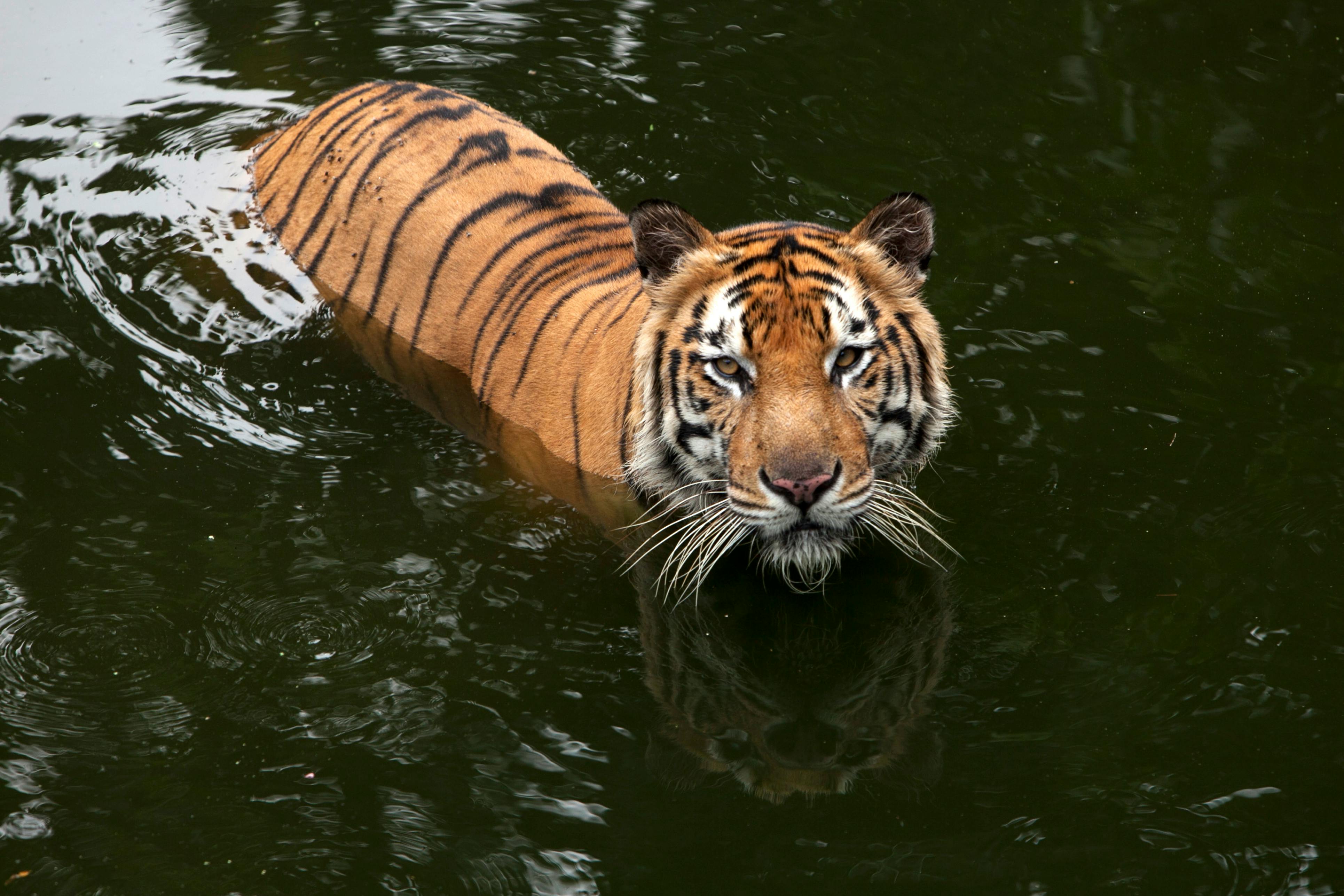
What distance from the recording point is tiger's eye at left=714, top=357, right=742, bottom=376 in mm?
2852

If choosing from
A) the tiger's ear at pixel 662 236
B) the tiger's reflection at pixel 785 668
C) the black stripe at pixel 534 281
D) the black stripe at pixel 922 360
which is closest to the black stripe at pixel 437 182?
the black stripe at pixel 534 281

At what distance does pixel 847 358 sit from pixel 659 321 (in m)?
0.43

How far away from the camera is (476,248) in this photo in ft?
12.4

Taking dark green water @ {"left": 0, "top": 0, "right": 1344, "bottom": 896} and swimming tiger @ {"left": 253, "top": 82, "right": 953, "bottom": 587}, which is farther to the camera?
swimming tiger @ {"left": 253, "top": 82, "right": 953, "bottom": 587}

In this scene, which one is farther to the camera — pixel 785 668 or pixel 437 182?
pixel 437 182

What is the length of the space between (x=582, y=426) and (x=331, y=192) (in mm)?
1315

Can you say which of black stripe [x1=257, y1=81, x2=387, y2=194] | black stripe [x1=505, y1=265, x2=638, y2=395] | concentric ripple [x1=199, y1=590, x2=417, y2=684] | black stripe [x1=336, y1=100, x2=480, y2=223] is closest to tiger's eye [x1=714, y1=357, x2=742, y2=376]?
black stripe [x1=505, y1=265, x2=638, y2=395]

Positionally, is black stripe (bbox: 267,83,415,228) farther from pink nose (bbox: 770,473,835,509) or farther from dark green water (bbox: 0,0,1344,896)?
pink nose (bbox: 770,473,835,509)

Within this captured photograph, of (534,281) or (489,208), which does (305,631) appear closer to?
(534,281)

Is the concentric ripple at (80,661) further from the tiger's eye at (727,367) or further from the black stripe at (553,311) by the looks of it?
the tiger's eye at (727,367)

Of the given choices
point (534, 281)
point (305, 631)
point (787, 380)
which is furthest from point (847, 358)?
point (305, 631)

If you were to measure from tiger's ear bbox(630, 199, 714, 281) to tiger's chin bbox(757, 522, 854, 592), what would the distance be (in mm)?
610

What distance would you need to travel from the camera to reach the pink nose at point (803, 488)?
2660mm

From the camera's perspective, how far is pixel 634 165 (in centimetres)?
477
